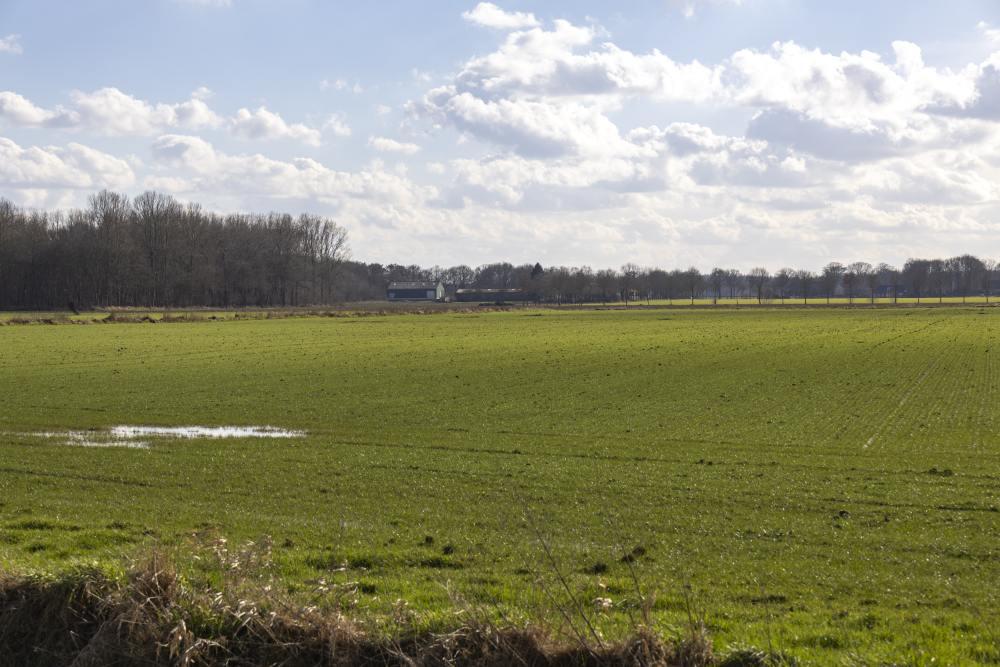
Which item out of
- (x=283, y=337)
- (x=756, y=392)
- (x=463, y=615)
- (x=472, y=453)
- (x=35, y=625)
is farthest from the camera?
(x=283, y=337)

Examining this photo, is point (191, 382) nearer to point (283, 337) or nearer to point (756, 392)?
point (756, 392)

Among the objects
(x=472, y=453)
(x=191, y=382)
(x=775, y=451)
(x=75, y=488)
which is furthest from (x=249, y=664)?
(x=191, y=382)

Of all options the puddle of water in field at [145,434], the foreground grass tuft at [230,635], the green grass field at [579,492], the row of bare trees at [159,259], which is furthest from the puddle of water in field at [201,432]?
the row of bare trees at [159,259]

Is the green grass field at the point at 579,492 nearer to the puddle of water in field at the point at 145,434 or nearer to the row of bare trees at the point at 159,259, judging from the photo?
the puddle of water in field at the point at 145,434

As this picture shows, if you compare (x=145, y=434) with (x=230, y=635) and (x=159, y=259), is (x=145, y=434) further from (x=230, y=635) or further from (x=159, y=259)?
(x=159, y=259)

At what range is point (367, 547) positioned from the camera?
12352mm

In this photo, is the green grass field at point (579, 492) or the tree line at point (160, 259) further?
the tree line at point (160, 259)

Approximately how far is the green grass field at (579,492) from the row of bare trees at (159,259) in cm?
11710

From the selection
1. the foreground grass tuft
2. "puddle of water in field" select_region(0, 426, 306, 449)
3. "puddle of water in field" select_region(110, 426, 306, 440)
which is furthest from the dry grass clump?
"puddle of water in field" select_region(110, 426, 306, 440)

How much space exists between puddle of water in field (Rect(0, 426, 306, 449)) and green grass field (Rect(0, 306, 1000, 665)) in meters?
0.71

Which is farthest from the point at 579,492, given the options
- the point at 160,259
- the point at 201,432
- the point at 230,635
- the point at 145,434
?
the point at 160,259

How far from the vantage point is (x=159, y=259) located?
159750mm

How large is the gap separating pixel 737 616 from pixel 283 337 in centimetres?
7123

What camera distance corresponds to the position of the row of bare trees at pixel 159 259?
484 ft
